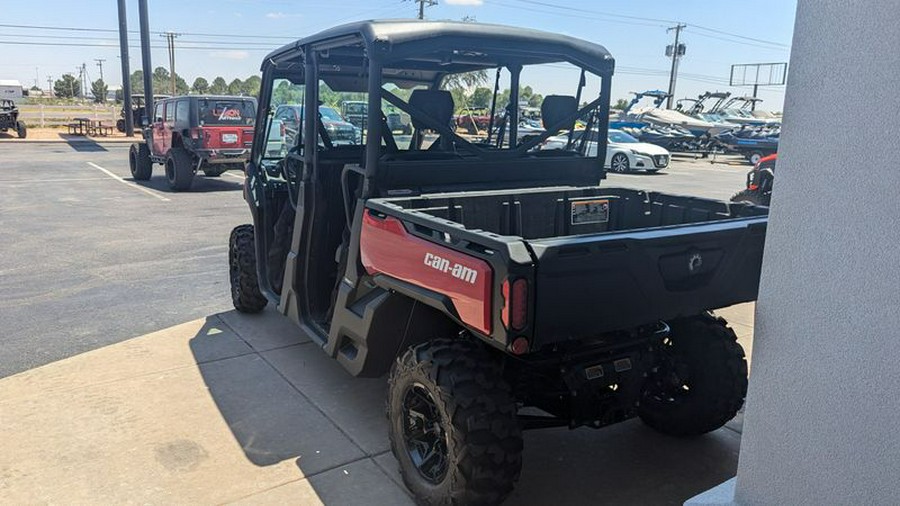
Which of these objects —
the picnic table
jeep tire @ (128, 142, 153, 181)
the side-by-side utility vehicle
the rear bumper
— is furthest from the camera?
the picnic table

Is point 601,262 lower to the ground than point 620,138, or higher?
lower

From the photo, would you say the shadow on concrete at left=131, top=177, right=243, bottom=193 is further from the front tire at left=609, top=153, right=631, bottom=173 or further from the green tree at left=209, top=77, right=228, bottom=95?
the green tree at left=209, top=77, right=228, bottom=95

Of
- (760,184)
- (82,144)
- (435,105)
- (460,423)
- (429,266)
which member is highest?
(435,105)

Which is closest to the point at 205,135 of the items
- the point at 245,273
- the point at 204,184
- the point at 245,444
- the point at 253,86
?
the point at 204,184

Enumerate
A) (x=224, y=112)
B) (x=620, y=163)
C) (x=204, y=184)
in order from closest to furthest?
1. (x=224, y=112)
2. (x=204, y=184)
3. (x=620, y=163)

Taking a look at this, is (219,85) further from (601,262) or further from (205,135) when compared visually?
(601,262)

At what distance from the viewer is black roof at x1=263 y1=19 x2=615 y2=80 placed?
3217mm

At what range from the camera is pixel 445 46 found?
336cm

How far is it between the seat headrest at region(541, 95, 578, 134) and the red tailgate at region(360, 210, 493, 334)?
1.46 metres

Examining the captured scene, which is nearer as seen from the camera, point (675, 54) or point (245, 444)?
point (245, 444)

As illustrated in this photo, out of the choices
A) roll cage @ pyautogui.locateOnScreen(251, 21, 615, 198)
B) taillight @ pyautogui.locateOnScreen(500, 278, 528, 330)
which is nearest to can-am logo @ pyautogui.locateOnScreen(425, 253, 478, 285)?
taillight @ pyautogui.locateOnScreen(500, 278, 528, 330)

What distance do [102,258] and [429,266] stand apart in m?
6.18

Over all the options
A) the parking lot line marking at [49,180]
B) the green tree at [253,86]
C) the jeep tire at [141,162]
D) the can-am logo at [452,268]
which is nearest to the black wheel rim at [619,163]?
the green tree at [253,86]

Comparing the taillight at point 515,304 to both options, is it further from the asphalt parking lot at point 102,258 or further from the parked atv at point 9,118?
the parked atv at point 9,118
